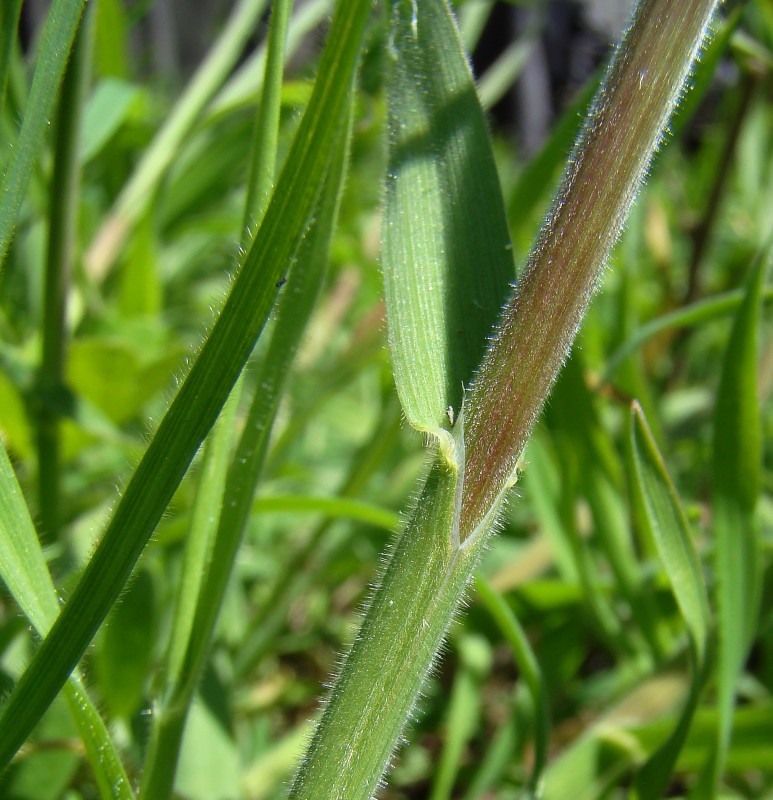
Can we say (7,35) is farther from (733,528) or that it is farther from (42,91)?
(733,528)

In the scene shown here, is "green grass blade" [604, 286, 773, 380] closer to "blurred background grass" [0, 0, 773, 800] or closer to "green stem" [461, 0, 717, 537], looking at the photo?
"blurred background grass" [0, 0, 773, 800]

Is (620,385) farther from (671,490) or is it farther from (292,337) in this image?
(292,337)

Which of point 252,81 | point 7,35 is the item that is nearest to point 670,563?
point 7,35

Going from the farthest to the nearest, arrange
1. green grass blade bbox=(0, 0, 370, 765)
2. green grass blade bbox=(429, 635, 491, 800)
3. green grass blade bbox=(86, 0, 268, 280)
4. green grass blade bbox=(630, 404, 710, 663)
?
green grass blade bbox=(86, 0, 268, 280)
green grass blade bbox=(429, 635, 491, 800)
green grass blade bbox=(630, 404, 710, 663)
green grass blade bbox=(0, 0, 370, 765)

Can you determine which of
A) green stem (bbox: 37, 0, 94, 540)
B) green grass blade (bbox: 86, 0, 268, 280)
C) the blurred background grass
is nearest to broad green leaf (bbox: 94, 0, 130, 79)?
the blurred background grass

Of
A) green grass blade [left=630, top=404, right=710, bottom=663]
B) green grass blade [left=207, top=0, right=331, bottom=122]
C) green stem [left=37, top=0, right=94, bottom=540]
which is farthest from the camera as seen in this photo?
green grass blade [left=207, top=0, right=331, bottom=122]
